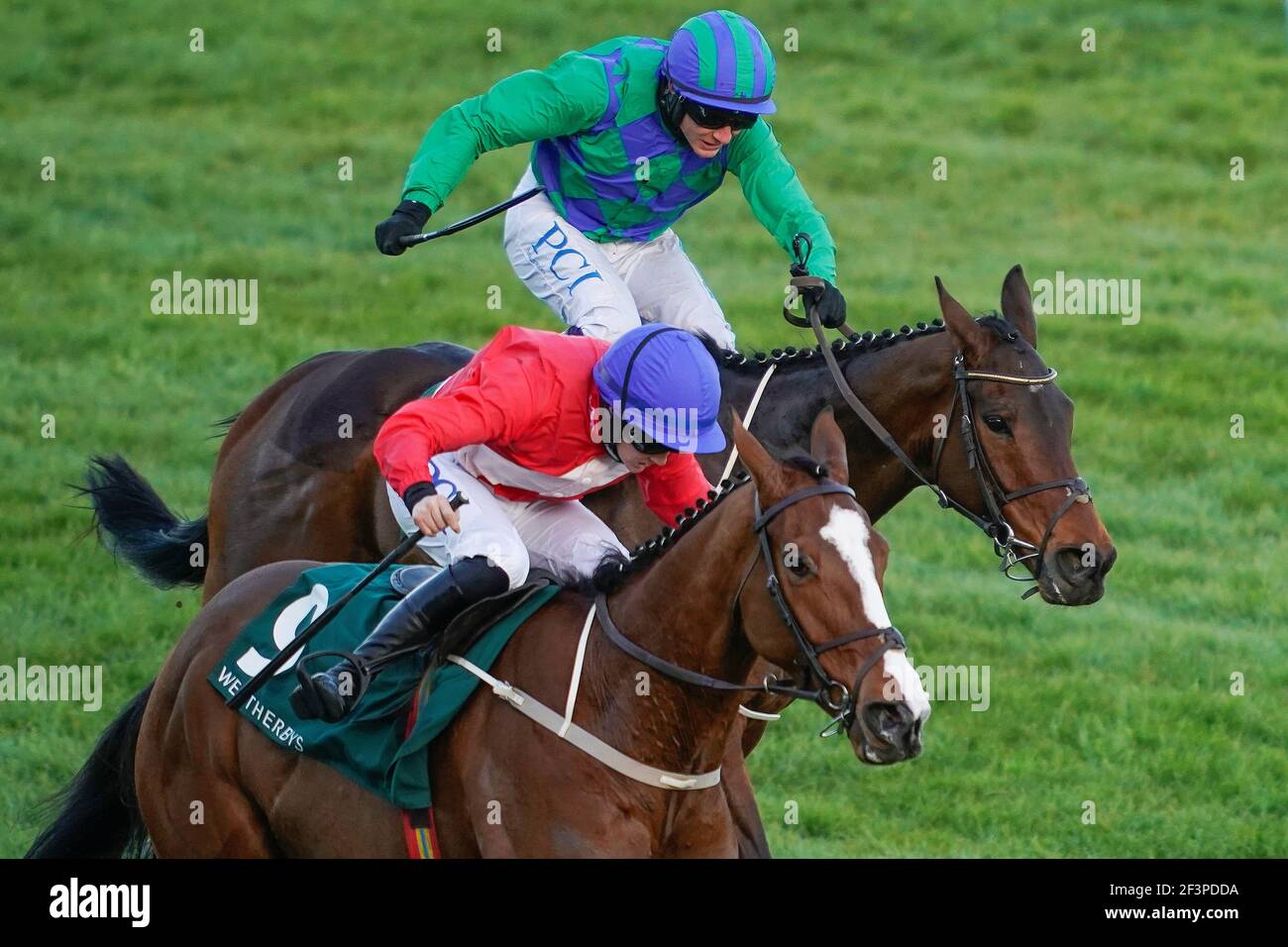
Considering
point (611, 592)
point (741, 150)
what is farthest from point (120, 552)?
point (611, 592)

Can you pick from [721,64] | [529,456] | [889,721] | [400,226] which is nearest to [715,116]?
[721,64]

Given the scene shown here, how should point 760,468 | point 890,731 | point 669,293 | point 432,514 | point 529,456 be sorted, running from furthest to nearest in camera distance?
point 669,293 → point 529,456 → point 432,514 → point 760,468 → point 890,731

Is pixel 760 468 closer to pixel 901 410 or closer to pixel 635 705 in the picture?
pixel 635 705

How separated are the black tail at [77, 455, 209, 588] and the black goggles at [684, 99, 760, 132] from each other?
2615 mm

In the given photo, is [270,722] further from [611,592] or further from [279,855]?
[611,592]

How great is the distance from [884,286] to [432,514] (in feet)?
33.1

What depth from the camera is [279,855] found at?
17.7 feet

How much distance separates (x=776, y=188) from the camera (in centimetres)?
701

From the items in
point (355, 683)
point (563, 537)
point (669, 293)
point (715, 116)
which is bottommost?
point (355, 683)

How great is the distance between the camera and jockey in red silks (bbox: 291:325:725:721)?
16.4 feet

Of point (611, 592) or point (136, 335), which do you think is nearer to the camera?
point (611, 592)

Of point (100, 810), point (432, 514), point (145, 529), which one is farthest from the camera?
point (145, 529)

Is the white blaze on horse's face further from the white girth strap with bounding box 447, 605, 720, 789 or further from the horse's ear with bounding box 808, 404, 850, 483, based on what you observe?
the white girth strap with bounding box 447, 605, 720, 789
